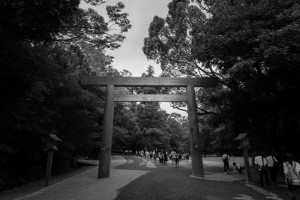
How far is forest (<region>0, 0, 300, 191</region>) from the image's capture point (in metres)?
7.00

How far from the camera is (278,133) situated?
49.2ft

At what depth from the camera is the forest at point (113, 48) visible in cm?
700

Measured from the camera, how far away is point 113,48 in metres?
9.73

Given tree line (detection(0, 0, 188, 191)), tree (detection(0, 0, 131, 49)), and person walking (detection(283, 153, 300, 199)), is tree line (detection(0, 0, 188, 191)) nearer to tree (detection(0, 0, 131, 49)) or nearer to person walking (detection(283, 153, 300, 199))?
tree (detection(0, 0, 131, 49))

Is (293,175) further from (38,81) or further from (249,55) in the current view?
(38,81)

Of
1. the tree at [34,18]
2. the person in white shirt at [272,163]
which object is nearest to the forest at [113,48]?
the tree at [34,18]

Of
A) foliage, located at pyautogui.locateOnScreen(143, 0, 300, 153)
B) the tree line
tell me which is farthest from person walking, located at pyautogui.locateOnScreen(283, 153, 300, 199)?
the tree line

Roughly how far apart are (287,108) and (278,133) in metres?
3.72

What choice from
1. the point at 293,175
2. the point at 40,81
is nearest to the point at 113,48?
the point at 40,81

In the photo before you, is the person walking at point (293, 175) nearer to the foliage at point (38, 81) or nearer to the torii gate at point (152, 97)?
the torii gate at point (152, 97)

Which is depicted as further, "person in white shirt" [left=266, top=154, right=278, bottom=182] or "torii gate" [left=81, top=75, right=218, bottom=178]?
"torii gate" [left=81, top=75, right=218, bottom=178]

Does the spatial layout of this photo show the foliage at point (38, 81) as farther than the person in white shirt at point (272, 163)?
No

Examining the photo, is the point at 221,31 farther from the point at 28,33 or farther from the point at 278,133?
the point at 278,133

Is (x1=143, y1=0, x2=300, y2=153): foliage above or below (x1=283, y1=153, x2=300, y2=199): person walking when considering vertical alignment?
above
